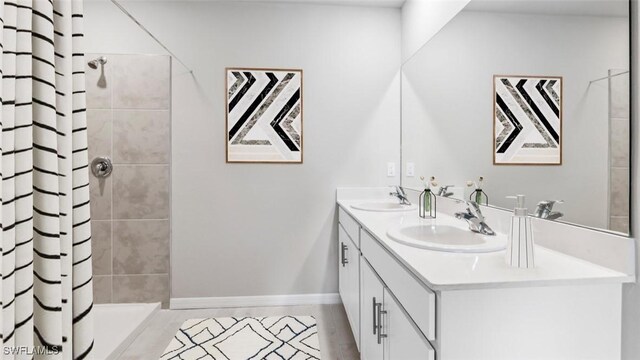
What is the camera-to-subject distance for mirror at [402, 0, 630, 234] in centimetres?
97

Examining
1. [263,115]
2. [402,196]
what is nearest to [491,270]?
[402,196]

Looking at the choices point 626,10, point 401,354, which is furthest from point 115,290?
point 626,10

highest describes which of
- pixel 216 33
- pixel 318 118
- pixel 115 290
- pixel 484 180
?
pixel 216 33

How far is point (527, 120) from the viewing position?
132cm

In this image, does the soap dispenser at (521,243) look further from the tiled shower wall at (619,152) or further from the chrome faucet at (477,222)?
the chrome faucet at (477,222)

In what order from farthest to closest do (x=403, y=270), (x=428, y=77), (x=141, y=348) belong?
(x=428, y=77) → (x=141, y=348) → (x=403, y=270)

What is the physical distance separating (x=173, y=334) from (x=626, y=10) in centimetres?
266

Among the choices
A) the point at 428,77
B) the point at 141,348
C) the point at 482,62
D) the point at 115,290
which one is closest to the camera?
the point at 482,62

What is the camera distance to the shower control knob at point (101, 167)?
2389 mm

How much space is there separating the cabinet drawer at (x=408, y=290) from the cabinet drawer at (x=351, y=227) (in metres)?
0.35

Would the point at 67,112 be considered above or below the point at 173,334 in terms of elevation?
above

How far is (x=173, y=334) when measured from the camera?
7.08 ft

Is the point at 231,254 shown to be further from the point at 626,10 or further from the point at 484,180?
the point at 626,10

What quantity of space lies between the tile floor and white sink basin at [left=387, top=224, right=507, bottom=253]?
2.86 feet
